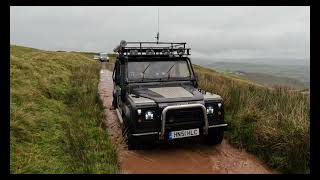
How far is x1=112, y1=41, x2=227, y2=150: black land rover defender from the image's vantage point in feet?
18.8

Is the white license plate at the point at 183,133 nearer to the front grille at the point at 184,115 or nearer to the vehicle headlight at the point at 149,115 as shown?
the front grille at the point at 184,115

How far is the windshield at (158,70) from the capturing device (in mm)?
7039

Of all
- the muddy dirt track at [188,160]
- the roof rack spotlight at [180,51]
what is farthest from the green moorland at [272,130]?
the roof rack spotlight at [180,51]

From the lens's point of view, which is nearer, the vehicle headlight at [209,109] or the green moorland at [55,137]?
the green moorland at [55,137]

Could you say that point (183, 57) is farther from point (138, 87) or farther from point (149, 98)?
point (149, 98)

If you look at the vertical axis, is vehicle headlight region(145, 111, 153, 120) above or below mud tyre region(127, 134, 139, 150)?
above

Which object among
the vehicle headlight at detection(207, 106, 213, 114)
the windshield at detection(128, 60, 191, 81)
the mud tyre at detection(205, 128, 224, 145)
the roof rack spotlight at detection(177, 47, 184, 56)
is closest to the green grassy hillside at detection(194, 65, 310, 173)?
the mud tyre at detection(205, 128, 224, 145)

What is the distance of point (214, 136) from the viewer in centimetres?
650

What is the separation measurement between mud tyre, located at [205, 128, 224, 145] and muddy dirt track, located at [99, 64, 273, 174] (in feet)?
0.39

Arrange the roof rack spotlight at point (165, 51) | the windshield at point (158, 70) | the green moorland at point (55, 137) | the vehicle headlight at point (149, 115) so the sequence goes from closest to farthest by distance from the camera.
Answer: the green moorland at point (55, 137) < the vehicle headlight at point (149, 115) < the windshield at point (158, 70) < the roof rack spotlight at point (165, 51)

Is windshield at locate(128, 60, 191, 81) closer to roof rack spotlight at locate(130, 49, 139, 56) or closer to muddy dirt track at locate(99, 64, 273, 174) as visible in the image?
roof rack spotlight at locate(130, 49, 139, 56)

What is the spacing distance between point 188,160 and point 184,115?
0.88 metres

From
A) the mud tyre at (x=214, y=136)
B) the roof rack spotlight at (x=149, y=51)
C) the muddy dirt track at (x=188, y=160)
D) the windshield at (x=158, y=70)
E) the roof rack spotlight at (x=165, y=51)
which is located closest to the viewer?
the muddy dirt track at (x=188, y=160)

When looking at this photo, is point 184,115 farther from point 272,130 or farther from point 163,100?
point 272,130
